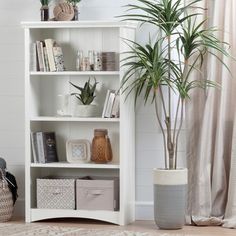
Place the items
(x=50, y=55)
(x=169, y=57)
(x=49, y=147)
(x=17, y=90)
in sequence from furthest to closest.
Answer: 1. (x=17, y=90)
2. (x=49, y=147)
3. (x=50, y=55)
4. (x=169, y=57)

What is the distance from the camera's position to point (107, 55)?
504cm

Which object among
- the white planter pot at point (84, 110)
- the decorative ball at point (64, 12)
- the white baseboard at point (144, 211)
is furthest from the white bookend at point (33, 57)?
the white baseboard at point (144, 211)

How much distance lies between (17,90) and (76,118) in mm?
653

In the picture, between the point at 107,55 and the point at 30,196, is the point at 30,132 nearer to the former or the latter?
the point at 30,196

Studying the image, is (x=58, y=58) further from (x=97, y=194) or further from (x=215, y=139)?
(x=215, y=139)

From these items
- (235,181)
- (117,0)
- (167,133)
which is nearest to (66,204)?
(167,133)

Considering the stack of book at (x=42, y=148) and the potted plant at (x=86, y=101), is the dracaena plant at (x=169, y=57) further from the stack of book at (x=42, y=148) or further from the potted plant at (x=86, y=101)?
the stack of book at (x=42, y=148)

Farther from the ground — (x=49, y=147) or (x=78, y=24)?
(x=78, y=24)

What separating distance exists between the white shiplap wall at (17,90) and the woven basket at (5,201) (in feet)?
1.00

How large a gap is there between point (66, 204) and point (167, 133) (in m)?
0.90

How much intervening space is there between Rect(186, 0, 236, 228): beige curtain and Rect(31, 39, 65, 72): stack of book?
1.01 metres

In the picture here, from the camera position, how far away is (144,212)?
5273 millimetres

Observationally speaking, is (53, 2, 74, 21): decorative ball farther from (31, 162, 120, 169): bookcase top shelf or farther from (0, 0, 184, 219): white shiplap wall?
(31, 162, 120, 169): bookcase top shelf

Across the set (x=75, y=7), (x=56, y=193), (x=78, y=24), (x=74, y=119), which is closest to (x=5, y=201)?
(x=56, y=193)
